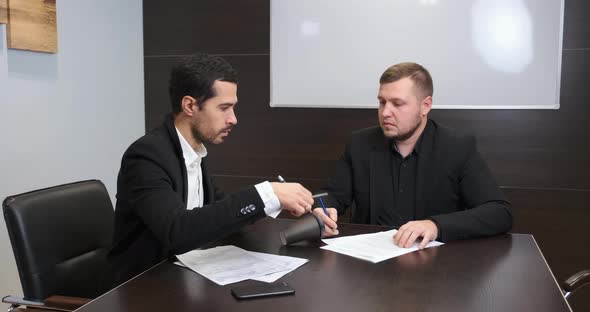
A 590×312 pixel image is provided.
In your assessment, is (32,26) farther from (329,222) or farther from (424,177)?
(424,177)

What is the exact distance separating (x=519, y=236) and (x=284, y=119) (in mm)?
1982

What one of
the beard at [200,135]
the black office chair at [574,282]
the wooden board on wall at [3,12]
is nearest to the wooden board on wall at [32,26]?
the wooden board on wall at [3,12]

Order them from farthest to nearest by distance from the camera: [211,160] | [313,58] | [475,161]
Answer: [211,160], [313,58], [475,161]

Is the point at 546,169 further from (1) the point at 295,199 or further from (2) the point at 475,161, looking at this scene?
(1) the point at 295,199

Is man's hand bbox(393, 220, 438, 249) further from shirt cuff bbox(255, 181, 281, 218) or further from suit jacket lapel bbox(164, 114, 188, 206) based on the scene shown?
suit jacket lapel bbox(164, 114, 188, 206)

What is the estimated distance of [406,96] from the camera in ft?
7.90

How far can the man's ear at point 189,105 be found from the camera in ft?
6.41

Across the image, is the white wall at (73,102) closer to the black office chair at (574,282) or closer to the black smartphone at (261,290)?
the black smartphone at (261,290)

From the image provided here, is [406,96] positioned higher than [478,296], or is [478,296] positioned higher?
[406,96]

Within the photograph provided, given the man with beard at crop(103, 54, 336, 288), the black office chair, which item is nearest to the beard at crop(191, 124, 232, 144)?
the man with beard at crop(103, 54, 336, 288)

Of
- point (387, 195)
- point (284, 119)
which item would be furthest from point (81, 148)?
point (387, 195)

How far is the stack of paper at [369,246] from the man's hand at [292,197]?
0.68 feet

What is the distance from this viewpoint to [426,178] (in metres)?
2.37

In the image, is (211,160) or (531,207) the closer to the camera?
(531,207)
